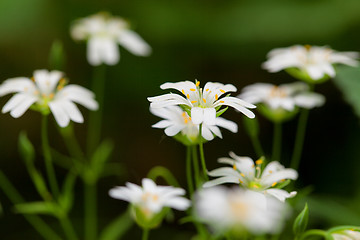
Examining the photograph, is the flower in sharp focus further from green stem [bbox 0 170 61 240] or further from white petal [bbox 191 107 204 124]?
green stem [bbox 0 170 61 240]

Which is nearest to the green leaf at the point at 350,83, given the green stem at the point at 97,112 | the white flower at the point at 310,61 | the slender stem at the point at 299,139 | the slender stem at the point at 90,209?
the white flower at the point at 310,61

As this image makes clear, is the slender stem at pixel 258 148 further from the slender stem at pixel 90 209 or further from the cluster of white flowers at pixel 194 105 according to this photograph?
the cluster of white flowers at pixel 194 105

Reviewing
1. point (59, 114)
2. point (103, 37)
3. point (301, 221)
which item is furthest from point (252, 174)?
point (103, 37)

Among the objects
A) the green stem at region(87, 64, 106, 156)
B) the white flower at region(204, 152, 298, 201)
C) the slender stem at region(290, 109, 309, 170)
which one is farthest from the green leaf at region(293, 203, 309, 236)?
the green stem at region(87, 64, 106, 156)

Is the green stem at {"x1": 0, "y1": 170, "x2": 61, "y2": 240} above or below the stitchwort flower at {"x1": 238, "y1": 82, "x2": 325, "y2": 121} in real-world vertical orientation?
below

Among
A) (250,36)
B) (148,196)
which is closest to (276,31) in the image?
(250,36)

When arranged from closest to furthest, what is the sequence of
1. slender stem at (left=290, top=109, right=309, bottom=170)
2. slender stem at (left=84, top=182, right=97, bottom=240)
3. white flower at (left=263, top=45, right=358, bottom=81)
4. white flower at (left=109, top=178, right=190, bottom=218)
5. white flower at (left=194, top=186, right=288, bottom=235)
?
white flower at (left=194, top=186, right=288, bottom=235), white flower at (left=109, top=178, right=190, bottom=218), white flower at (left=263, top=45, right=358, bottom=81), slender stem at (left=84, top=182, right=97, bottom=240), slender stem at (left=290, top=109, right=309, bottom=170)
